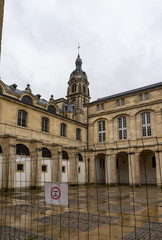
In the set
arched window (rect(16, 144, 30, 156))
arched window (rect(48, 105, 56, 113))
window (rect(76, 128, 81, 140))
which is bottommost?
arched window (rect(16, 144, 30, 156))

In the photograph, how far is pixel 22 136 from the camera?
84.9 ft

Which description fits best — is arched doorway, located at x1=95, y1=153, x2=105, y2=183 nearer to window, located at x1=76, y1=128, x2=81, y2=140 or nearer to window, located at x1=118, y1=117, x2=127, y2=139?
window, located at x1=76, y1=128, x2=81, y2=140

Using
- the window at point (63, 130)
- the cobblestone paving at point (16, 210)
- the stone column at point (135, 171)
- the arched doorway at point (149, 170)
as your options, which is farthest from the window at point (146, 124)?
the cobblestone paving at point (16, 210)

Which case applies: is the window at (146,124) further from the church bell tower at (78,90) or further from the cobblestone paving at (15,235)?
the cobblestone paving at (15,235)

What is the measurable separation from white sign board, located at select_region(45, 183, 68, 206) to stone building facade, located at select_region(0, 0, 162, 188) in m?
14.0

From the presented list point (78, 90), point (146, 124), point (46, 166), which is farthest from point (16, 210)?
point (78, 90)

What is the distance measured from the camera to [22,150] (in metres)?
25.0

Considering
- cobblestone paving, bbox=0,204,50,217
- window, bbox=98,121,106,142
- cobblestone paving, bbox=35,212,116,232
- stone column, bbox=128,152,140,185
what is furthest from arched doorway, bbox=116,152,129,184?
cobblestone paving, bbox=35,212,116,232

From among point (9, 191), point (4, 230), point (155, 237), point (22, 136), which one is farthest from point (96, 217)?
point (22, 136)

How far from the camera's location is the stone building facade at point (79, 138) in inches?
954

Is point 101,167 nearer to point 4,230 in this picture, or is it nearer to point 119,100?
point 119,100

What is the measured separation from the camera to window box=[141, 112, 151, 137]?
31677 millimetres

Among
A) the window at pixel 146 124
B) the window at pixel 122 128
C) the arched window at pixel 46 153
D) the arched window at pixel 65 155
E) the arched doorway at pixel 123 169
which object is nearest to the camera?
the arched window at pixel 46 153

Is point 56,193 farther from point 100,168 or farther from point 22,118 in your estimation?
point 100,168
